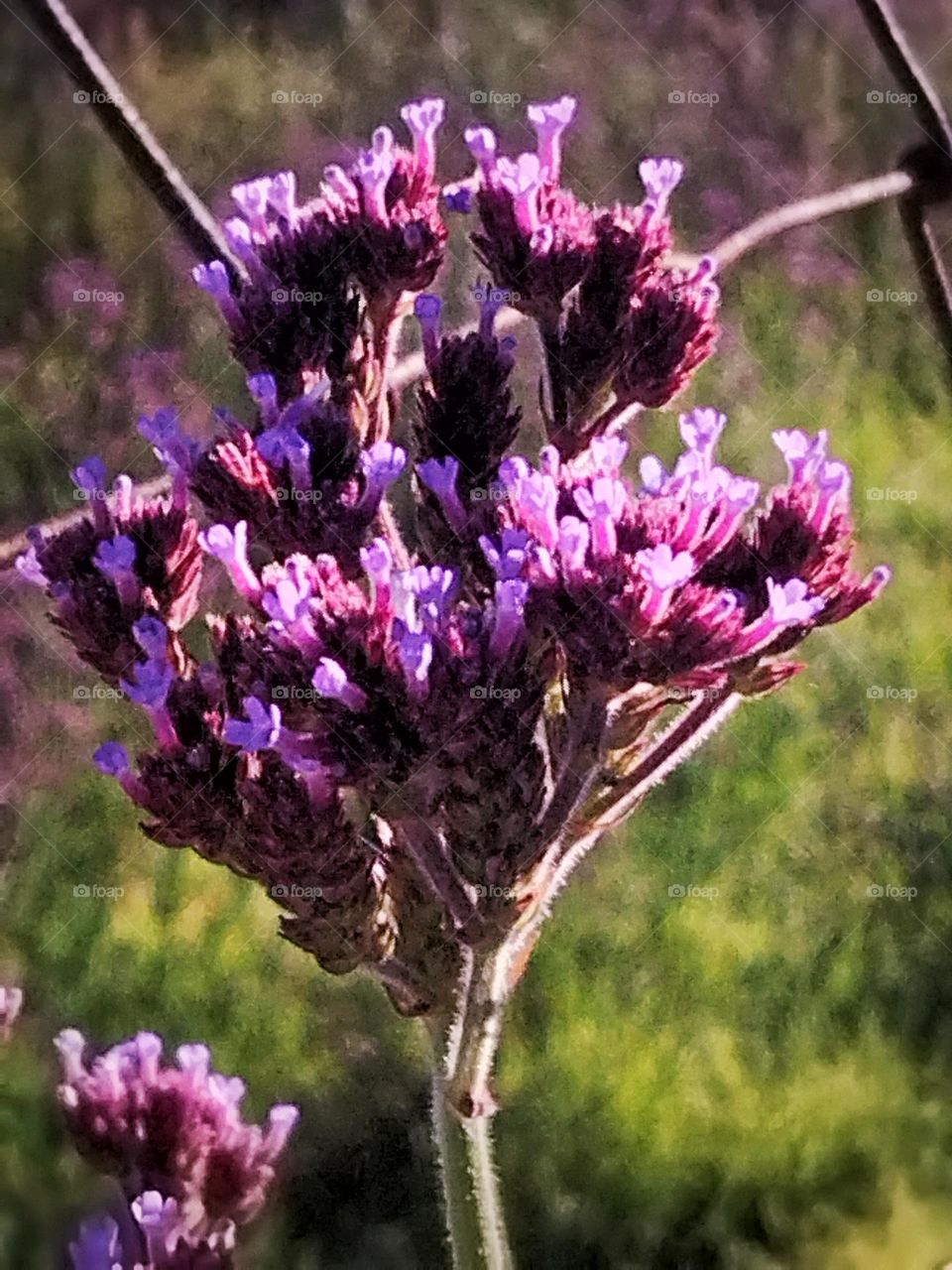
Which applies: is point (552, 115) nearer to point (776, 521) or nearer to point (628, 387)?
point (628, 387)

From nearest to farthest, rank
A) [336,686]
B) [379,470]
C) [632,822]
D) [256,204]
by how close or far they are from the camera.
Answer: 1. [336,686]
2. [379,470]
3. [256,204]
4. [632,822]

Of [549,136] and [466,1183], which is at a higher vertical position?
[549,136]

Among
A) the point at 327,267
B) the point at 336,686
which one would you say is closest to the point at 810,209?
the point at 327,267

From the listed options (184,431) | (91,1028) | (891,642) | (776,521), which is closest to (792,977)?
(891,642)

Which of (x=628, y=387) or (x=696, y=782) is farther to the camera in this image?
(x=696, y=782)
